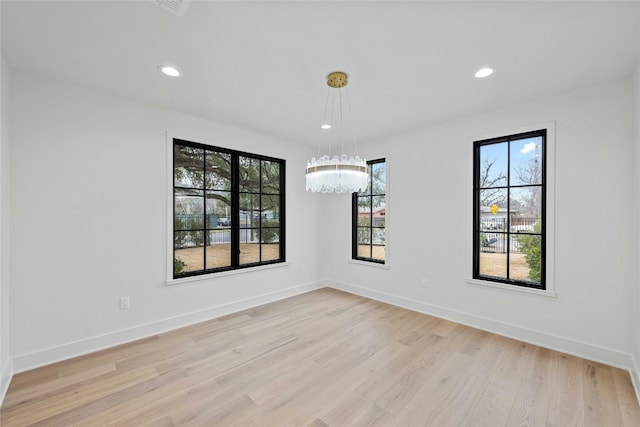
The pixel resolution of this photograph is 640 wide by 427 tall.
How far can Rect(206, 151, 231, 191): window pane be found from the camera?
3.75 metres

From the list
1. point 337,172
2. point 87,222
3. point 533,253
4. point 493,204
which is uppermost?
point 337,172

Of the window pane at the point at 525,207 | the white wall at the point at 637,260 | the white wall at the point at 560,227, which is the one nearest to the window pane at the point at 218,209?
the white wall at the point at 560,227

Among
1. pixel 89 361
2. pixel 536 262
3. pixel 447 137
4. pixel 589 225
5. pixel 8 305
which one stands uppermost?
pixel 447 137

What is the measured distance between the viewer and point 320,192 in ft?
8.99

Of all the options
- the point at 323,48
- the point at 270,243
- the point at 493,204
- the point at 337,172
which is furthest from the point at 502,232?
the point at 270,243

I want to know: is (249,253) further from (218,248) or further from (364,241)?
(364,241)

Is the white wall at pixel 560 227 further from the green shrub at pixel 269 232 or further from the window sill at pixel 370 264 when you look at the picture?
the green shrub at pixel 269 232

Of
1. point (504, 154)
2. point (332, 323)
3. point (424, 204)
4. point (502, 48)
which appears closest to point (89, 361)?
point (332, 323)

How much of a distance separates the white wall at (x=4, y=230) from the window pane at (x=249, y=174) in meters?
2.31

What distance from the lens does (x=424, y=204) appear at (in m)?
3.91

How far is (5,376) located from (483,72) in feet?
15.8

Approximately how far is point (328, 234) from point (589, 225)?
3587mm

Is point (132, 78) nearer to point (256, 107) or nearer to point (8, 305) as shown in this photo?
point (256, 107)

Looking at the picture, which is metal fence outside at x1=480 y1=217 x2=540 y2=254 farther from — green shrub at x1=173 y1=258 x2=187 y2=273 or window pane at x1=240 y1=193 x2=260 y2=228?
green shrub at x1=173 y1=258 x2=187 y2=273
